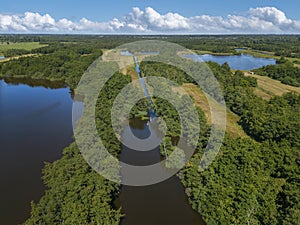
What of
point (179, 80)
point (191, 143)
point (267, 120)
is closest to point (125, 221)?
point (191, 143)

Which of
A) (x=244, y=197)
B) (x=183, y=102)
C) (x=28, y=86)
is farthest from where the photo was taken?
(x=28, y=86)

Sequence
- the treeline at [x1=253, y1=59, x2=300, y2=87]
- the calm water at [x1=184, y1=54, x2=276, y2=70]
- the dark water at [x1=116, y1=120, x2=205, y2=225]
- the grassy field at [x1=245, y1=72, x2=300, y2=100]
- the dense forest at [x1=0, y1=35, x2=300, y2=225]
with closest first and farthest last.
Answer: the dense forest at [x1=0, y1=35, x2=300, y2=225] < the dark water at [x1=116, y1=120, x2=205, y2=225] < the grassy field at [x1=245, y1=72, x2=300, y2=100] < the treeline at [x1=253, y1=59, x2=300, y2=87] < the calm water at [x1=184, y1=54, x2=276, y2=70]

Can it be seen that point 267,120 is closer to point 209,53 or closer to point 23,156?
point 23,156

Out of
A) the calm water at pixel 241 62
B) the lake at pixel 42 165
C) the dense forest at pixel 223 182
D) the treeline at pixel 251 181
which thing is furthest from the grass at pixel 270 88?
the lake at pixel 42 165

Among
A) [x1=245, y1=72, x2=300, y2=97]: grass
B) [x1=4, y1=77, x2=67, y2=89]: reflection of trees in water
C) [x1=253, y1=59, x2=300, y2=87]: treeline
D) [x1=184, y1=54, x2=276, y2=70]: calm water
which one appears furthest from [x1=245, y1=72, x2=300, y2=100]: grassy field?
[x1=4, y1=77, x2=67, y2=89]: reflection of trees in water

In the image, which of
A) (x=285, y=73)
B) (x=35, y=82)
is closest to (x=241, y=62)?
(x=285, y=73)

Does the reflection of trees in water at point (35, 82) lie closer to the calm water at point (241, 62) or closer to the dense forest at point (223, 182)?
the dense forest at point (223, 182)

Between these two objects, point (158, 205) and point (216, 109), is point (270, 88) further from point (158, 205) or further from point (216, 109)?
point (158, 205)

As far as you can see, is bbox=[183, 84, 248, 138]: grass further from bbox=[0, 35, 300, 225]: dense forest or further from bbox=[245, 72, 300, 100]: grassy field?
bbox=[245, 72, 300, 100]: grassy field
